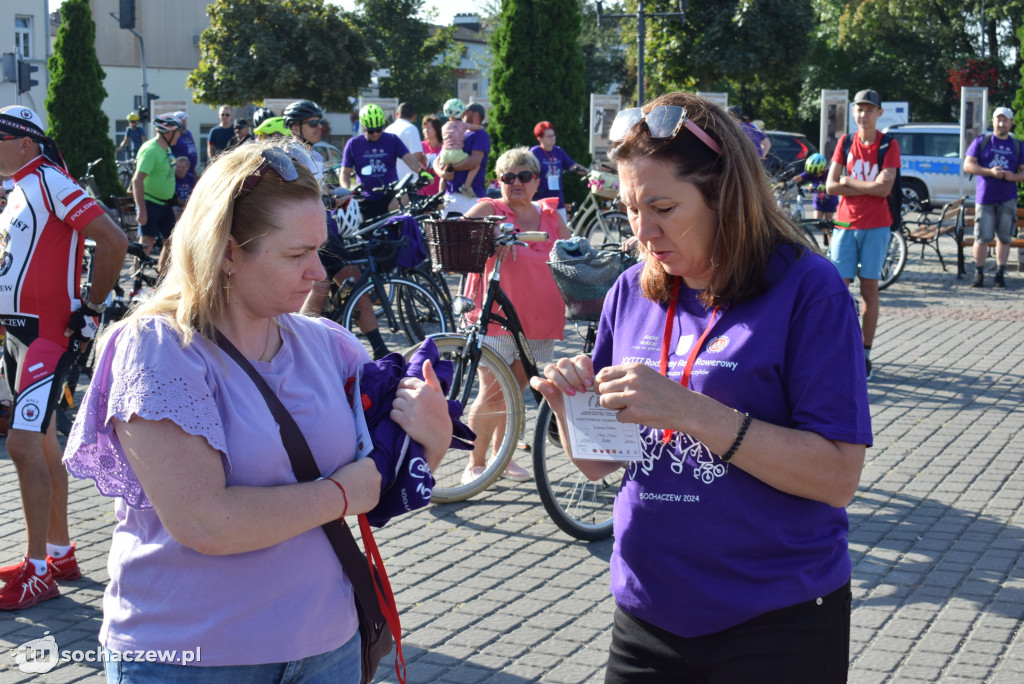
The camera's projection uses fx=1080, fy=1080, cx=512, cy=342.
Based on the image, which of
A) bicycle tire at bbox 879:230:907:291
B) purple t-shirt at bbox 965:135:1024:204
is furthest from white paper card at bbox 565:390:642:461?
purple t-shirt at bbox 965:135:1024:204

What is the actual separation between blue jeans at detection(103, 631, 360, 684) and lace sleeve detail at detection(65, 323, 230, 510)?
299 millimetres

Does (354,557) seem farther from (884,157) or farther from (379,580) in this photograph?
(884,157)

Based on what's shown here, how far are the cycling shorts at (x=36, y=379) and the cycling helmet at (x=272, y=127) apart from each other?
13.6 feet

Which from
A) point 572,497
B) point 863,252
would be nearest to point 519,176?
point 572,497

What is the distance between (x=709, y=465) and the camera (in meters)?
2.13

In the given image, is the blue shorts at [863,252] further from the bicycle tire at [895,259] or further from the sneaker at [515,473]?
the bicycle tire at [895,259]

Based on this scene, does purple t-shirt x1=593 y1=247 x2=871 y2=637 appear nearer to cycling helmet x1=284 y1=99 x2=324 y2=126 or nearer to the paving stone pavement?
the paving stone pavement

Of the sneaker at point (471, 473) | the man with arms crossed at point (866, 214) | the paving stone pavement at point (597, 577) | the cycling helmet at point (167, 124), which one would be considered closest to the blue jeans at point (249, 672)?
the paving stone pavement at point (597, 577)

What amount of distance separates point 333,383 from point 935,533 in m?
4.17

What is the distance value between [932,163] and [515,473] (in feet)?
76.3

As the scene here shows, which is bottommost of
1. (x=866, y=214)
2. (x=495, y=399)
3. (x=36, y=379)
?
(x=495, y=399)

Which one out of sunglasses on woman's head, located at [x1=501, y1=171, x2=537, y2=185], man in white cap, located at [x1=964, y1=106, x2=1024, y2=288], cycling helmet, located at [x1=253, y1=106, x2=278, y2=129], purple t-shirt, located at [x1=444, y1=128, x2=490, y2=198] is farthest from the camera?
man in white cap, located at [x1=964, y1=106, x2=1024, y2=288]

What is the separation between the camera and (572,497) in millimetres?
5617

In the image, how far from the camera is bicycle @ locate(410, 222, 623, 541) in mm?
5645
